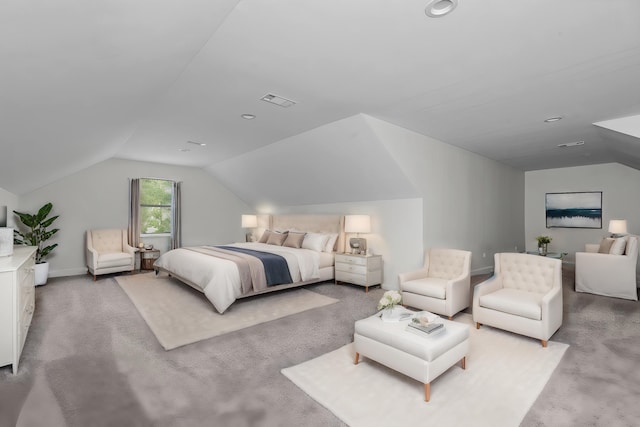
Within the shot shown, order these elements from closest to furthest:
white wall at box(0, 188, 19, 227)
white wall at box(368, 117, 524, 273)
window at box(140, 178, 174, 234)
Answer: white wall at box(0, 188, 19, 227) → white wall at box(368, 117, 524, 273) → window at box(140, 178, 174, 234)

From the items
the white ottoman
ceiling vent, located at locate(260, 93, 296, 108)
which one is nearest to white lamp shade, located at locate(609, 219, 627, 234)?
the white ottoman

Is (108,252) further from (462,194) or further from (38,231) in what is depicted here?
(462,194)

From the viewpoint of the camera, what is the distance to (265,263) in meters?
4.81

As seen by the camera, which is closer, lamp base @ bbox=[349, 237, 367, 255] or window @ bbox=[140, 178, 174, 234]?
lamp base @ bbox=[349, 237, 367, 255]

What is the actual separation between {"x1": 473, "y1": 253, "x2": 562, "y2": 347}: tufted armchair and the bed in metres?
2.70

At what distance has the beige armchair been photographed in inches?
233

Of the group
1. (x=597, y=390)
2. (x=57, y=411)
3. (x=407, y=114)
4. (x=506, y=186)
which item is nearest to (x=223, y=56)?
(x=407, y=114)

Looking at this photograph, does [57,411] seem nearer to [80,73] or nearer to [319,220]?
[80,73]

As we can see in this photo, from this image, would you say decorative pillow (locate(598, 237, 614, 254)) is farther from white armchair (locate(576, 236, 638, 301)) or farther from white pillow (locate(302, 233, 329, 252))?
white pillow (locate(302, 233, 329, 252))

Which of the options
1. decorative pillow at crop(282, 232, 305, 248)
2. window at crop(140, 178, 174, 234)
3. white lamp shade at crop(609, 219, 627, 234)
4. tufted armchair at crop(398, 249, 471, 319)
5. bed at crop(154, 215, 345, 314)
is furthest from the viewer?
window at crop(140, 178, 174, 234)

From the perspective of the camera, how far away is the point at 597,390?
2.36 meters

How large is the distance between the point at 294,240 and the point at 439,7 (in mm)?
4903

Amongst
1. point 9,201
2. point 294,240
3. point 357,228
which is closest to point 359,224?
point 357,228

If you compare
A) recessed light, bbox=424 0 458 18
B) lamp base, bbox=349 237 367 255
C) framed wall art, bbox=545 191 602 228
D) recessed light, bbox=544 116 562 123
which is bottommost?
lamp base, bbox=349 237 367 255
